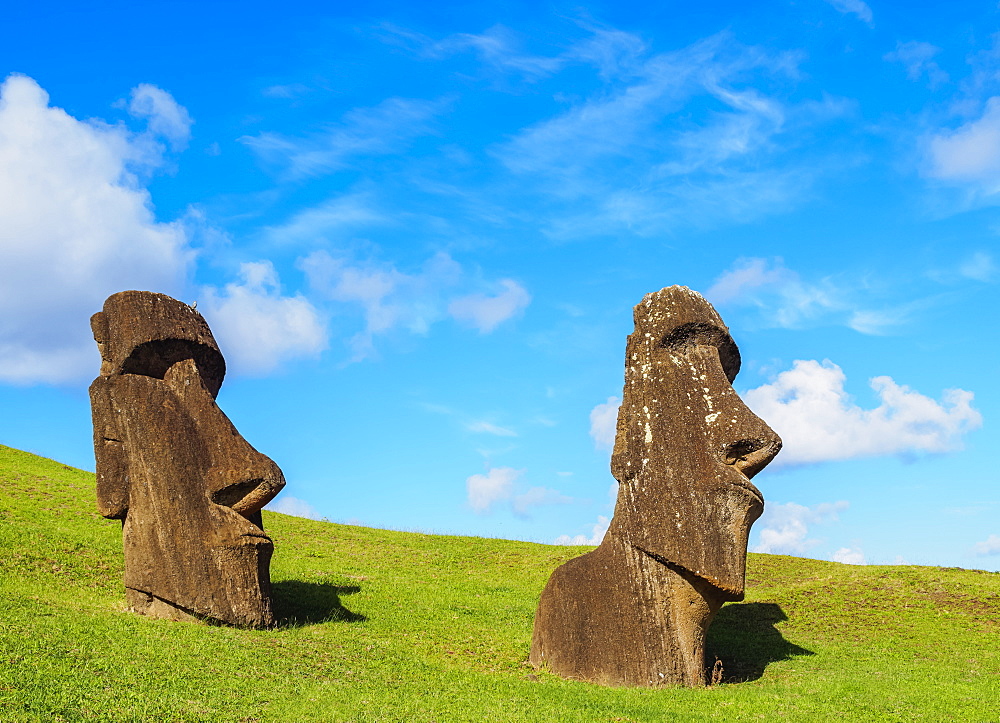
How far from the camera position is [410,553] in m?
25.8

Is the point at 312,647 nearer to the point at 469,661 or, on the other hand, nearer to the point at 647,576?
the point at 469,661

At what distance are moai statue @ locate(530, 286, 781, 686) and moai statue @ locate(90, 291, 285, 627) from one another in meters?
5.28

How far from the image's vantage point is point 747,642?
17.6 metres

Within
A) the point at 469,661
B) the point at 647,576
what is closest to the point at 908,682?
the point at 647,576

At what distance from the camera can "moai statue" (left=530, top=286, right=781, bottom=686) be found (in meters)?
13.3

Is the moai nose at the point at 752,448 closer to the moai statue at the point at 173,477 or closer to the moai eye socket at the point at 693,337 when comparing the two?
the moai eye socket at the point at 693,337

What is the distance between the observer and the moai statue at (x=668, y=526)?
13336mm

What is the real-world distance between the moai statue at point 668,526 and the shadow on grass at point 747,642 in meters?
1.82

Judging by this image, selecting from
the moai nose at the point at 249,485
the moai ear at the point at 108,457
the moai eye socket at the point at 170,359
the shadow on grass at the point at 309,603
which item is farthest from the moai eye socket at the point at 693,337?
the moai ear at the point at 108,457

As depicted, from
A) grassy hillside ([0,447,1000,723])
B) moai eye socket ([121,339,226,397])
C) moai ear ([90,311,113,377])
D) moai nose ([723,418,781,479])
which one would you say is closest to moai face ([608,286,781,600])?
moai nose ([723,418,781,479])

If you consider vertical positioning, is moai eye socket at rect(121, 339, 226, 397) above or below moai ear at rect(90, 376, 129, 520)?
above

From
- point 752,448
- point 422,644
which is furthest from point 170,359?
point 752,448

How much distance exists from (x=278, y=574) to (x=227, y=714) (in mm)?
10677

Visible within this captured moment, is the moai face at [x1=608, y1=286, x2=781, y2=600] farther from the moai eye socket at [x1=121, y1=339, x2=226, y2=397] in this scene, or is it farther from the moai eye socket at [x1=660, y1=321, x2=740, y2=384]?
the moai eye socket at [x1=121, y1=339, x2=226, y2=397]
